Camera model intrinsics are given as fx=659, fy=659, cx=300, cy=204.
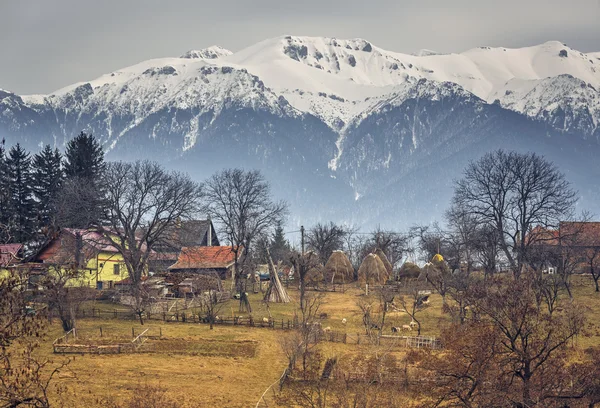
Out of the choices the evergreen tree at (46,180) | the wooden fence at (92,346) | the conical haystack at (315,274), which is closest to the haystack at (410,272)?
the conical haystack at (315,274)

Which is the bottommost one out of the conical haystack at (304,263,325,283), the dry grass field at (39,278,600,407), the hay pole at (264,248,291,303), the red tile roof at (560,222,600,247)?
the dry grass field at (39,278,600,407)

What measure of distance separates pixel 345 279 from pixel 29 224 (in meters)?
35.3

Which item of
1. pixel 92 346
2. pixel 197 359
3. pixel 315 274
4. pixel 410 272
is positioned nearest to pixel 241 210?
pixel 315 274

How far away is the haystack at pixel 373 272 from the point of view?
74.1 metres

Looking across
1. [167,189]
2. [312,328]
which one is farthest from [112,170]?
[312,328]

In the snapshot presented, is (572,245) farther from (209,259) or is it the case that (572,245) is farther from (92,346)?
(92,346)

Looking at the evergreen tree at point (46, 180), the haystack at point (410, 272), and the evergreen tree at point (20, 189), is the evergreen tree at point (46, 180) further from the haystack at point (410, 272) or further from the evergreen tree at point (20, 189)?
the haystack at point (410, 272)

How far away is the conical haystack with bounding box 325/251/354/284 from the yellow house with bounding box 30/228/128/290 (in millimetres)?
23795

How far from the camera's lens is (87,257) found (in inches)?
2084

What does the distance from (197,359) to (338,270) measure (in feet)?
140

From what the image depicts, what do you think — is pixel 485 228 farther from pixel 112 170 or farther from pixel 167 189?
pixel 112 170

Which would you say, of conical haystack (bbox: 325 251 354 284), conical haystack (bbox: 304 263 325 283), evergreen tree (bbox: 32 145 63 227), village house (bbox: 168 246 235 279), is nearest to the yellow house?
village house (bbox: 168 246 235 279)

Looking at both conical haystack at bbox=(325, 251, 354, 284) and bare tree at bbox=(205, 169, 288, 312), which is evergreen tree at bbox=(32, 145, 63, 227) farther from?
conical haystack at bbox=(325, 251, 354, 284)

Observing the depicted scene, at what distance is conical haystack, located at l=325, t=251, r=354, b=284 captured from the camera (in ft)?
252
